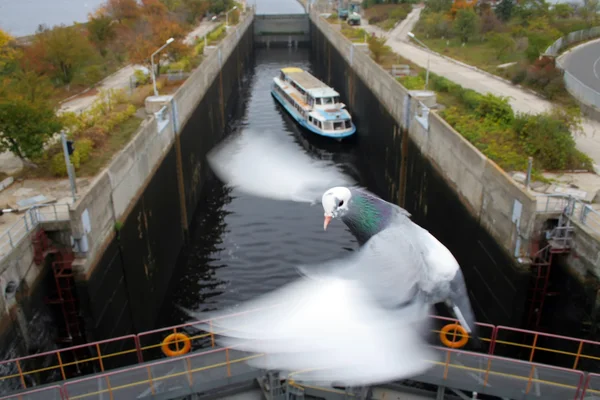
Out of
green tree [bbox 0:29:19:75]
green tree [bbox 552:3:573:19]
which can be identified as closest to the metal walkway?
green tree [bbox 0:29:19:75]

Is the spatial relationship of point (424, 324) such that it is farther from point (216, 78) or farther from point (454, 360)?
point (216, 78)

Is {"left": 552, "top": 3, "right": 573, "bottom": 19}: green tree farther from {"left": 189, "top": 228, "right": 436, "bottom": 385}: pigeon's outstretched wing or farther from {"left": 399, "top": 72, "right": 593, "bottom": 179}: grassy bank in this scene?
{"left": 189, "top": 228, "right": 436, "bottom": 385}: pigeon's outstretched wing

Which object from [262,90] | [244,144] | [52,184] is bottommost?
[262,90]

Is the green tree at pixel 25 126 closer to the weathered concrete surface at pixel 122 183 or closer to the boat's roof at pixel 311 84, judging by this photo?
the weathered concrete surface at pixel 122 183

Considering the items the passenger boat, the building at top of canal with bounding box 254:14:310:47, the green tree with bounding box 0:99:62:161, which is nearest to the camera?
the green tree with bounding box 0:99:62:161

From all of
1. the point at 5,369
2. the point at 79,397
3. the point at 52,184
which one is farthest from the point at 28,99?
the point at 79,397

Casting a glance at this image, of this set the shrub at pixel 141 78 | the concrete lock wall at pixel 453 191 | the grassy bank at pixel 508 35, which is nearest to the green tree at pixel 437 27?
the grassy bank at pixel 508 35
